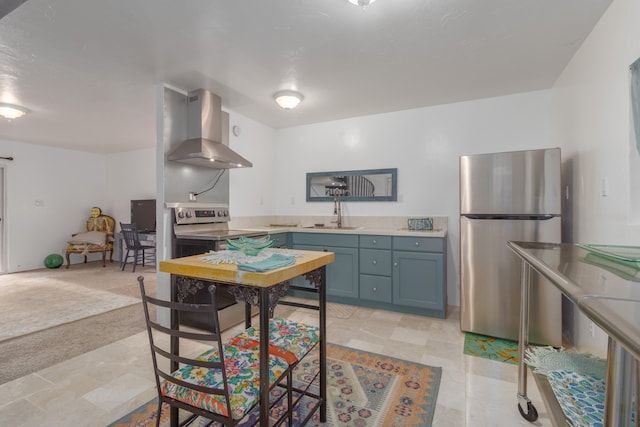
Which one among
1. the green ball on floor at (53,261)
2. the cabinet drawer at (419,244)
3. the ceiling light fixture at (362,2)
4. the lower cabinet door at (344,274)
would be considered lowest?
the green ball on floor at (53,261)

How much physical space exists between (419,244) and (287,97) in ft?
6.64

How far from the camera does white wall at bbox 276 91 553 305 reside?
10.5 ft

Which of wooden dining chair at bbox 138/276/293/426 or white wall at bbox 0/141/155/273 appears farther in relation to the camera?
white wall at bbox 0/141/155/273

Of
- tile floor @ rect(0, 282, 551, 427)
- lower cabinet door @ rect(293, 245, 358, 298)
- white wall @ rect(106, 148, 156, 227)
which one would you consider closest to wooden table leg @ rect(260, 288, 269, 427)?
tile floor @ rect(0, 282, 551, 427)

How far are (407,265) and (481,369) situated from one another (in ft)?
3.86

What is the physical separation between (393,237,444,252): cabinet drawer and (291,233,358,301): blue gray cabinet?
0.48 m

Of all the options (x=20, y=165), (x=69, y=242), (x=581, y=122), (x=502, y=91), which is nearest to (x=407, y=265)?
(x=581, y=122)

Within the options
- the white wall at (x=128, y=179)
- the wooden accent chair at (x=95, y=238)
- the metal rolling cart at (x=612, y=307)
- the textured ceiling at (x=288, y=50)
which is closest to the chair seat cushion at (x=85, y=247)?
the wooden accent chair at (x=95, y=238)

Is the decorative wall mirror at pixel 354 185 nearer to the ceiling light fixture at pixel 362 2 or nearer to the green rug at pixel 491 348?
the green rug at pixel 491 348

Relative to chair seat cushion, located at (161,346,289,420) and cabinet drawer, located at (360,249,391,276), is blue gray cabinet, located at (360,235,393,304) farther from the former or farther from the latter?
chair seat cushion, located at (161,346,289,420)

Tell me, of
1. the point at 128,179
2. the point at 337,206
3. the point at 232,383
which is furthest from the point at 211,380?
the point at 128,179

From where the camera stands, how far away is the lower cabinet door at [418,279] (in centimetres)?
301

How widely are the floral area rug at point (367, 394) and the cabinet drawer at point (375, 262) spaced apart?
1082 mm

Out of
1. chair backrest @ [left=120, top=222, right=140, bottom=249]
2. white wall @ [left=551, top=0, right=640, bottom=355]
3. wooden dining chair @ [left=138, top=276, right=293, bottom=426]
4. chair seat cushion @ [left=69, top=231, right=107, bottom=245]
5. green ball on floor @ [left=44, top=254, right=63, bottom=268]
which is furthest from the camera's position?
chair seat cushion @ [left=69, top=231, right=107, bottom=245]
